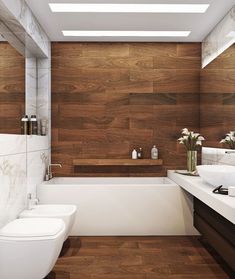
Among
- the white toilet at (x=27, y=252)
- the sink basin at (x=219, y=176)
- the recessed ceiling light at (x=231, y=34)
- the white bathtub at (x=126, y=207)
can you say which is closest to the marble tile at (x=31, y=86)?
the white bathtub at (x=126, y=207)

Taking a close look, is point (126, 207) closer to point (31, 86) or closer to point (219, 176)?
point (219, 176)

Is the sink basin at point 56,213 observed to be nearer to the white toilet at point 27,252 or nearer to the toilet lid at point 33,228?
the toilet lid at point 33,228

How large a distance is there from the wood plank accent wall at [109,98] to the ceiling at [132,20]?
1.78 feet

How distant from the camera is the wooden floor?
9.98ft

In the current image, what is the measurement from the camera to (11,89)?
11.2ft

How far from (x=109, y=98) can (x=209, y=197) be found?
2.52 meters

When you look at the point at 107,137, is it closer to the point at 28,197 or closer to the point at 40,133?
the point at 40,133

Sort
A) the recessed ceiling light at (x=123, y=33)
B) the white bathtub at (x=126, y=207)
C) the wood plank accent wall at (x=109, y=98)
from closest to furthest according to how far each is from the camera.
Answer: the white bathtub at (x=126, y=207)
the recessed ceiling light at (x=123, y=33)
the wood plank accent wall at (x=109, y=98)

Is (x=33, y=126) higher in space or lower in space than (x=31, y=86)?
lower

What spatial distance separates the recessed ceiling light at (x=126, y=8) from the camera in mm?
3627

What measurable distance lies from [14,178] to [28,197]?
1.98ft

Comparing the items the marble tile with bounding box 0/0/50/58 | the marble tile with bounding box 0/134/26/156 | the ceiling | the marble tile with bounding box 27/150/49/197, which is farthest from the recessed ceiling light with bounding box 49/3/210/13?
the marble tile with bounding box 27/150/49/197

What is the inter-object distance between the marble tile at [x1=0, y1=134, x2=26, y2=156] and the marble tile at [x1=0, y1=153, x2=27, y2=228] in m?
0.05

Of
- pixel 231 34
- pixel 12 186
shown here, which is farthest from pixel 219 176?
pixel 12 186
